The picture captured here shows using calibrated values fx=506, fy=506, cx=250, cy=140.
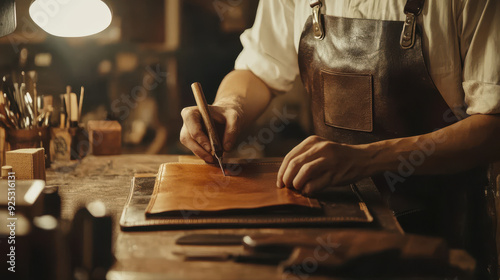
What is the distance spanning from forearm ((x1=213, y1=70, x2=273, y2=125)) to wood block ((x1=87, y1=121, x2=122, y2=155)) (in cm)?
53

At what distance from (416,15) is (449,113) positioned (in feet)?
1.06

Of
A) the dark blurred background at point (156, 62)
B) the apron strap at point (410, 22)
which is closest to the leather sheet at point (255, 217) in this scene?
the apron strap at point (410, 22)

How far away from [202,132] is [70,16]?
0.63m

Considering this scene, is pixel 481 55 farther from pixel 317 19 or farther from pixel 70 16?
pixel 70 16

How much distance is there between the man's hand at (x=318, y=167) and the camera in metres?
1.27

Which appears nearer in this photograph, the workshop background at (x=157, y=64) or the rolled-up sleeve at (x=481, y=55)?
the rolled-up sleeve at (x=481, y=55)

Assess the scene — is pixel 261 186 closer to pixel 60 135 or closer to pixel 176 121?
pixel 60 135

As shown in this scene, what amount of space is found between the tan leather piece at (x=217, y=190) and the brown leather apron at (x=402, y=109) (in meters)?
0.39

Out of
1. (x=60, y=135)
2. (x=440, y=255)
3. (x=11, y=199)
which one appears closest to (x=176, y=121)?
(x=60, y=135)

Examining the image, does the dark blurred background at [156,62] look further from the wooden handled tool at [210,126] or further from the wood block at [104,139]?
the wooden handled tool at [210,126]

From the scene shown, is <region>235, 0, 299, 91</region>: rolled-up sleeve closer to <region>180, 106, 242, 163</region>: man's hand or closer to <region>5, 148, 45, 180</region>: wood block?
<region>180, 106, 242, 163</region>: man's hand

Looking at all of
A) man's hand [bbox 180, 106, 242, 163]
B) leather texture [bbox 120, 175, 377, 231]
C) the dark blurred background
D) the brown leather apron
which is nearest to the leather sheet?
leather texture [bbox 120, 175, 377, 231]

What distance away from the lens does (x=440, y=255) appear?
899 mm

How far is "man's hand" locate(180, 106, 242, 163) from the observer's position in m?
1.58
